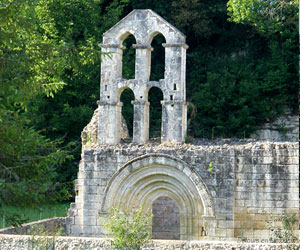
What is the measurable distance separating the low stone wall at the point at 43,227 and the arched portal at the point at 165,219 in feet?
11.2

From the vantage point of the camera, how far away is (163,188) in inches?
640

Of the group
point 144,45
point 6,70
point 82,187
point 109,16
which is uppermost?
point 109,16

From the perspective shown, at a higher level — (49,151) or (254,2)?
(254,2)

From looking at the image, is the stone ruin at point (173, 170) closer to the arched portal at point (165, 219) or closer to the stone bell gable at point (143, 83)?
the stone bell gable at point (143, 83)

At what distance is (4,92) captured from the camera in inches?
395

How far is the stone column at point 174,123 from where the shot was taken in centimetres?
1658

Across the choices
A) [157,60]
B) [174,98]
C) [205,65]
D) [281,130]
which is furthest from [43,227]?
[205,65]

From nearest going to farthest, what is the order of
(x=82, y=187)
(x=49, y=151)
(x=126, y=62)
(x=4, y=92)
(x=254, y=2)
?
(x=4, y=92), (x=49, y=151), (x=82, y=187), (x=126, y=62), (x=254, y=2)

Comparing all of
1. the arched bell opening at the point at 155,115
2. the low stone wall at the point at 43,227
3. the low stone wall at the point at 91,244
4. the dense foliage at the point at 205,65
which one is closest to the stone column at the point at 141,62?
the low stone wall at the point at 43,227

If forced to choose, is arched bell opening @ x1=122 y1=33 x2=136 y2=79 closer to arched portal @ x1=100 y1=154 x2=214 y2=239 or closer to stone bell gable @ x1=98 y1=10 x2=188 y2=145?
stone bell gable @ x1=98 y1=10 x2=188 y2=145

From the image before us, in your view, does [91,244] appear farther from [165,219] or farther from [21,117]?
[165,219]

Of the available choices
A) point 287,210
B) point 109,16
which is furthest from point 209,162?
point 109,16

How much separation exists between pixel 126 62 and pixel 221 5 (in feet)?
17.9

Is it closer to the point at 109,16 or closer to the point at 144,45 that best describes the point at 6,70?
the point at 144,45
